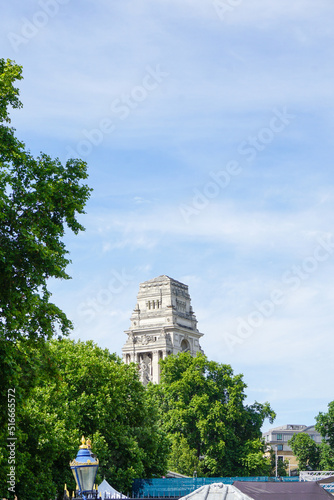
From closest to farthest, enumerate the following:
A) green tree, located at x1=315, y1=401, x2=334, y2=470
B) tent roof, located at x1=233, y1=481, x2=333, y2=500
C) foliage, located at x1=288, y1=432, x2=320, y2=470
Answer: tent roof, located at x1=233, y1=481, x2=333, y2=500 → green tree, located at x1=315, y1=401, x2=334, y2=470 → foliage, located at x1=288, y1=432, x2=320, y2=470

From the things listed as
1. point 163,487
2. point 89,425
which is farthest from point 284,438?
point 89,425

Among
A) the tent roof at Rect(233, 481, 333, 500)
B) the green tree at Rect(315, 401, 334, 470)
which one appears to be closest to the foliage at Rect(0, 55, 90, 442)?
the tent roof at Rect(233, 481, 333, 500)

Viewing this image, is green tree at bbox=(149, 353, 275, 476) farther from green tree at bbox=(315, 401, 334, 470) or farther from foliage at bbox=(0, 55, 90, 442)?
foliage at bbox=(0, 55, 90, 442)

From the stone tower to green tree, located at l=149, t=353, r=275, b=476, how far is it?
1478 inches

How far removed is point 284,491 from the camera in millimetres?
26578

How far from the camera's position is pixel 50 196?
25359mm

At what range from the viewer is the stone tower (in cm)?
13312

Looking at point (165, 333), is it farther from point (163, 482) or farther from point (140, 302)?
point (163, 482)

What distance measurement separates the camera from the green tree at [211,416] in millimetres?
84500

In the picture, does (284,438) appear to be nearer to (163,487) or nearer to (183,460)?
(183,460)

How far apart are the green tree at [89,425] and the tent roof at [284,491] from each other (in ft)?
42.3

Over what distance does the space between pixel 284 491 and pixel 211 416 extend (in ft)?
197

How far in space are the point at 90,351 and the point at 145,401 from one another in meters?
7.43

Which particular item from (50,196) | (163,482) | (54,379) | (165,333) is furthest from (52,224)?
(165,333)
